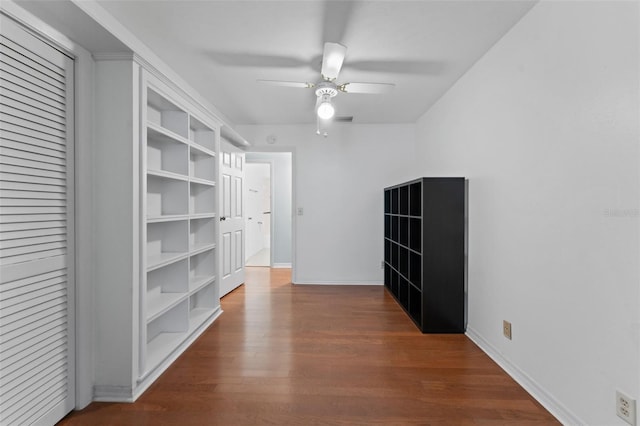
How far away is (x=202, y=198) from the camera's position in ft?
10.0

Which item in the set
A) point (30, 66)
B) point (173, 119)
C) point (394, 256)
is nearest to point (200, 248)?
point (173, 119)

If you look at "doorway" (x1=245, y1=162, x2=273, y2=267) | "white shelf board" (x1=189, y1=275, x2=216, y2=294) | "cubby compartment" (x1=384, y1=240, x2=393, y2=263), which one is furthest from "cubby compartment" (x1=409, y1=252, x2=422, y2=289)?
"doorway" (x1=245, y1=162, x2=273, y2=267)

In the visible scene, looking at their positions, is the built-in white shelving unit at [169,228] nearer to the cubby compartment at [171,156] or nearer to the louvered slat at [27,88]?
the cubby compartment at [171,156]

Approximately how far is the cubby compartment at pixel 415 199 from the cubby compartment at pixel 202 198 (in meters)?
2.03

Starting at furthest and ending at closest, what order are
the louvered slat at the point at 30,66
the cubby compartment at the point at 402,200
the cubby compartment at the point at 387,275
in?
the cubby compartment at the point at 387,275
the cubby compartment at the point at 402,200
the louvered slat at the point at 30,66

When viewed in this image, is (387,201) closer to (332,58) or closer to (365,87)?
(365,87)

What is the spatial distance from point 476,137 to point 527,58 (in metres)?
0.74

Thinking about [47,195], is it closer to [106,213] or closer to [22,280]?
[106,213]

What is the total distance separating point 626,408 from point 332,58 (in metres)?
2.37

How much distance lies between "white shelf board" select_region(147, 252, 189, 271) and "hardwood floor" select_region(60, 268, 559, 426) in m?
0.74

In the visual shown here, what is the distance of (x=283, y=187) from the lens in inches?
223

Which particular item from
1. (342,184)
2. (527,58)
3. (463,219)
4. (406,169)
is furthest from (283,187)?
(527,58)

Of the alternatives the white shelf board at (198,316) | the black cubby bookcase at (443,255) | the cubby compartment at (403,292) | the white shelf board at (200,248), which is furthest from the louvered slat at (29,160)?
the cubby compartment at (403,292)

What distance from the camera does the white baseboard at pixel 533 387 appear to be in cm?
154
